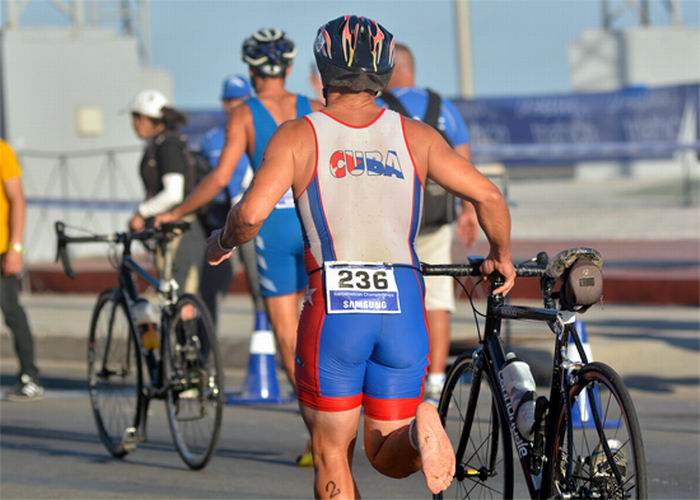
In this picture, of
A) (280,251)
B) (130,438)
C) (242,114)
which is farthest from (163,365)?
(242,114)

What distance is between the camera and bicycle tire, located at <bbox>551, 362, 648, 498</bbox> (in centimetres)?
470

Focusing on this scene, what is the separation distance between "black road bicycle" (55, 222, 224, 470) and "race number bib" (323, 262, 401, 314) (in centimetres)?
279

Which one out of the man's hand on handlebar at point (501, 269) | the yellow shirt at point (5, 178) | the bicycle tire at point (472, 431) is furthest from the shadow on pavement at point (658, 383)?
the man's hand on handlebar at point (501, 269)

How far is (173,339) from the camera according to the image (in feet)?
26.5

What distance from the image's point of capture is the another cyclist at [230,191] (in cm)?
972

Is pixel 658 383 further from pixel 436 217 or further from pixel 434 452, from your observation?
pixel 434 452

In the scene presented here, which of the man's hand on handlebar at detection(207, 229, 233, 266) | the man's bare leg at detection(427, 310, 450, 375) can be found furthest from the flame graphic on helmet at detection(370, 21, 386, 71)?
the man's bare leg at detection(427, 310, 450, 375)

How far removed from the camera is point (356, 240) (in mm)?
5113

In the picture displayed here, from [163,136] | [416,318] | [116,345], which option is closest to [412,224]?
[416,318]

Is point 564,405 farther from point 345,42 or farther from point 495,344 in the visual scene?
point 345,42

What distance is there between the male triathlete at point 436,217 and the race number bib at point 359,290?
12.9 ft

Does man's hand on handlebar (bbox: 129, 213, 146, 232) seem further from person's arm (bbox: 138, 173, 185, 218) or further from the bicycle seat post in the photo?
person's arm (bbox: 138, 173, 185, 218)

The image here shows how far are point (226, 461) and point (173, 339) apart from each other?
707 mm

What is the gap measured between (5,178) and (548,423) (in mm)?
5922
